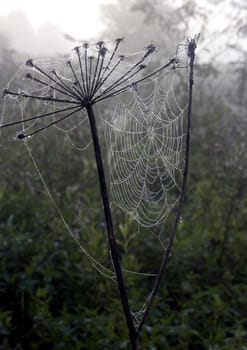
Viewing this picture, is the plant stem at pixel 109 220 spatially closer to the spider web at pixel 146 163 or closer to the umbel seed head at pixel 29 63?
the umbel seed head at pixel 29 63

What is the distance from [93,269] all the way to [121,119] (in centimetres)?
144

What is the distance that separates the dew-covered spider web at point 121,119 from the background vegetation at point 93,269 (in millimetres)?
128

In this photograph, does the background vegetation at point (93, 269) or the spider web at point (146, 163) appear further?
the background vegetation at point (93, 269)

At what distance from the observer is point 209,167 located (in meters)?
5.36

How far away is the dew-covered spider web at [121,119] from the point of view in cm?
96

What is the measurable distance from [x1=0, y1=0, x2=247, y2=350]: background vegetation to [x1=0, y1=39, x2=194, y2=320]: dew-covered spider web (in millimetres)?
128

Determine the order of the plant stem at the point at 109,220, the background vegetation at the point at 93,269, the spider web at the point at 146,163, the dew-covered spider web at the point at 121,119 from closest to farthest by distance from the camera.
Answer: the plant stem at the point at 109,220, the dew-covered spider web at the point at 121,119, the spider web at the point at 146,163, the background vegetation at the point at 93,269

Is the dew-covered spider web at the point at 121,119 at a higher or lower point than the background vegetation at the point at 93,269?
higher

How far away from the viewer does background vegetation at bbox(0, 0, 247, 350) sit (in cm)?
278

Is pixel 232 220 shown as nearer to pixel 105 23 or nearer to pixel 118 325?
pixel 118 325

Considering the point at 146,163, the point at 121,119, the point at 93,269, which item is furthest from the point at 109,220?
the point at 121,119

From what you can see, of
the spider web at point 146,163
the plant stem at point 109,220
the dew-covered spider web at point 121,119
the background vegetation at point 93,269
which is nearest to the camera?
the plant stem at point 109,220

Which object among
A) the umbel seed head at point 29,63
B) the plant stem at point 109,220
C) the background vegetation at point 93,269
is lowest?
the background vegetation at point 93,269

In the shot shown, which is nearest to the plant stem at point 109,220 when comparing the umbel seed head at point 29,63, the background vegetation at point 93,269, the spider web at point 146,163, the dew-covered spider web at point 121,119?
the dew-covered spider web at point 121,119
